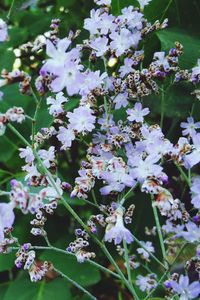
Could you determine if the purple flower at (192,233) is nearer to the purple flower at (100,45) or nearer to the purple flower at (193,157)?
the purple flower at (193,157)

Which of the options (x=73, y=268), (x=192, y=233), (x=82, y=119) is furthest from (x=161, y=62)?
(x=73, y=268)

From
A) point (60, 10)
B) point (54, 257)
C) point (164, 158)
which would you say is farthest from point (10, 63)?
point (164, 158)

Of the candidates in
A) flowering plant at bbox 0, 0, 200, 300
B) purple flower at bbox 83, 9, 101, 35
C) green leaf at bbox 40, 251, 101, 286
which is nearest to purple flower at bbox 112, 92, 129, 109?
flowering plant at bbox 0, 0, 200, 300

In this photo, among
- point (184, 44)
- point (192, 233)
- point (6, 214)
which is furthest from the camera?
point (184, 44)

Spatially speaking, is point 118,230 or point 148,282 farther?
point 148,282

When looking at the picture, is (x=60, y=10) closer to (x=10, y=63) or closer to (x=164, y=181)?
(x=10, y=63)

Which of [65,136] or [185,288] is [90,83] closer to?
[65,136]

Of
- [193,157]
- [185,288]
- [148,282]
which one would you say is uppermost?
[193,157]
